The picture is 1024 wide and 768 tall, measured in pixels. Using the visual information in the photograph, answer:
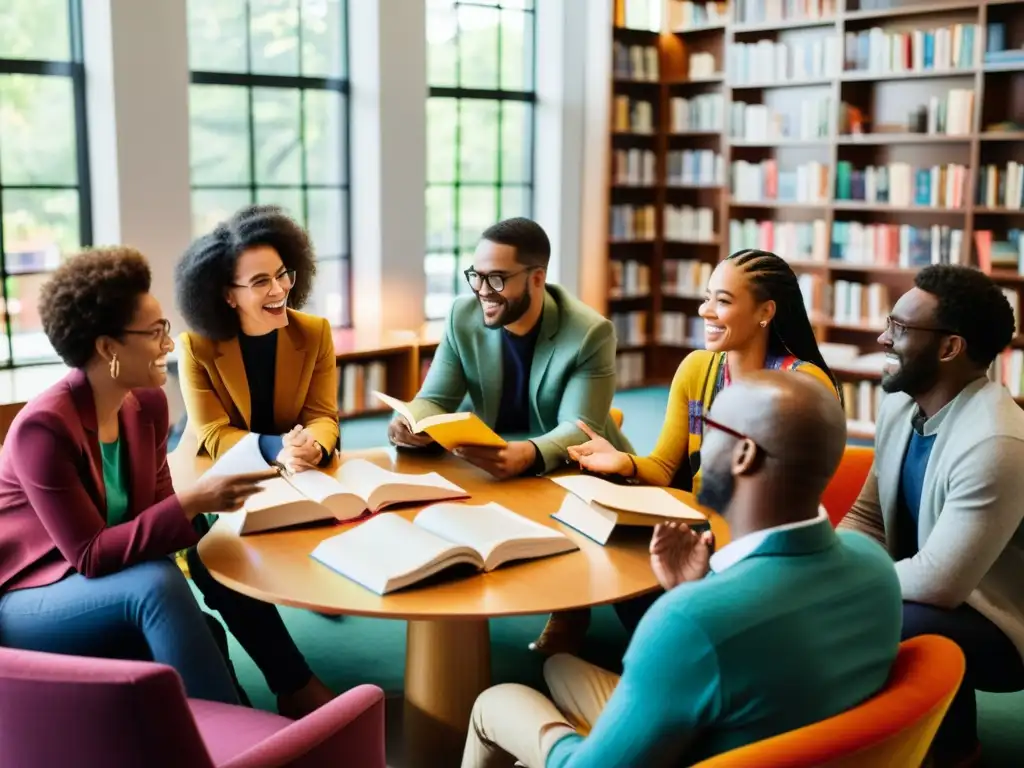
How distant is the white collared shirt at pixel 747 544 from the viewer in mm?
1511

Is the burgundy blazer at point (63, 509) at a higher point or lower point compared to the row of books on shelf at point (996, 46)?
lower

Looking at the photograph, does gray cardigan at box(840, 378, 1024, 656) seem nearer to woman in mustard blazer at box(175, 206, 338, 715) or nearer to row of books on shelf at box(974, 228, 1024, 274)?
woman in mustard blazer at box(175, 206, 338, 715)

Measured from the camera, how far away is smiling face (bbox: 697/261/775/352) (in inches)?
116

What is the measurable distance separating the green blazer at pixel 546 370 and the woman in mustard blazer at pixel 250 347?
0.34m

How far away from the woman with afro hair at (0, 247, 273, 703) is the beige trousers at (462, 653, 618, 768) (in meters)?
0.60

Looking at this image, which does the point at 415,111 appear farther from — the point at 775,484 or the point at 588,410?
the point at 775,484

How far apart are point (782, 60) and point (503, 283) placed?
178 inches

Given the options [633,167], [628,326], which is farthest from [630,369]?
[633,167]

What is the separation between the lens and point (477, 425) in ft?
9.19

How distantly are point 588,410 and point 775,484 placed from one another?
1.73 meters

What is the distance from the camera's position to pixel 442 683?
2.62 meters

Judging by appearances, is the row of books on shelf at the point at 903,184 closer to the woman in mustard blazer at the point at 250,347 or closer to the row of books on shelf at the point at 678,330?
the row of books on shelf at the point at 678,330

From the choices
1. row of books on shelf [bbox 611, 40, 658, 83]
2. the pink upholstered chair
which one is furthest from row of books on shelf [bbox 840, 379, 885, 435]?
the pink upholstered chair

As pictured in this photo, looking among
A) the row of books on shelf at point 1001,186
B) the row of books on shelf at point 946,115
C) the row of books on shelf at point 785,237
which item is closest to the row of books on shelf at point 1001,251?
the row of books on shelf at point 1001,186
